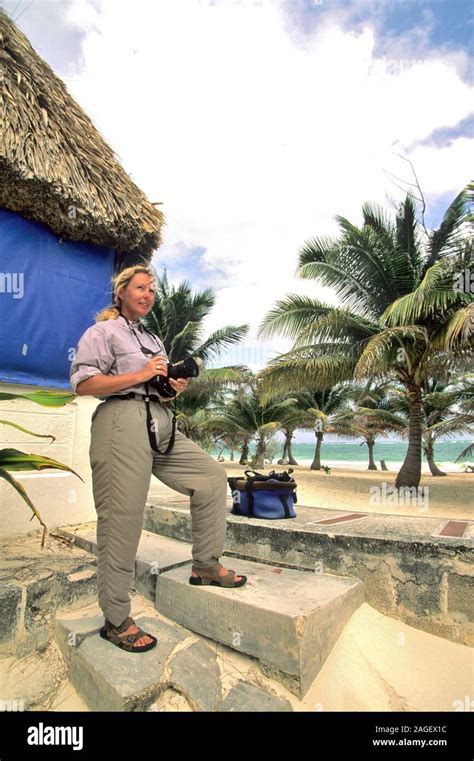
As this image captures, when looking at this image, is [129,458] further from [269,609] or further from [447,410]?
[447,410]

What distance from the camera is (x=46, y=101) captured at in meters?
3.41

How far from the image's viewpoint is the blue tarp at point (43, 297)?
3129 mm

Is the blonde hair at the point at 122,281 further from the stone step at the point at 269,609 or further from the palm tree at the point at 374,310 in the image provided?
the palm tree at the point at 374,310

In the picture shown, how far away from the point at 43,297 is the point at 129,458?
2.24m

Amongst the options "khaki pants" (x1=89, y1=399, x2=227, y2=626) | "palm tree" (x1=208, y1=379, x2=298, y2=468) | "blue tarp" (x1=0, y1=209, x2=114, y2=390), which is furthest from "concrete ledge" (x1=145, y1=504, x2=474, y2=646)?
"palm tree" (x1=208, y1=379, x2=298, y2=468)

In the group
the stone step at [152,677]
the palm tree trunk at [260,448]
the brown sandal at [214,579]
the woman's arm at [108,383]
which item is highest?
the woman's arm at [108,383]

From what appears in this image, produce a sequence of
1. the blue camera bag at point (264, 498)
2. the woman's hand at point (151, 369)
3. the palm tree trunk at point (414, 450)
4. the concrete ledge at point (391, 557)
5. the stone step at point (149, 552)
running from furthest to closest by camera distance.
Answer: the palm tree trunk at point (414, 450), the blue camera bag at point (264, 498), the stone step at point (149, 552), the concrete ledge at point (391, 557), the woman's hand at point (151, 369)

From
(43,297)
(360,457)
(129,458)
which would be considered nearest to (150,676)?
(129,458)

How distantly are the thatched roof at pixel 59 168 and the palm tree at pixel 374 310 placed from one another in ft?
23.3

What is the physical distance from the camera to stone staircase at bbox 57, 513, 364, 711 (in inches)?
62.4

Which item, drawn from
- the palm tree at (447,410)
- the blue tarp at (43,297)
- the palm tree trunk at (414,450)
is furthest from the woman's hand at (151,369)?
the palm tree at (447,410)
